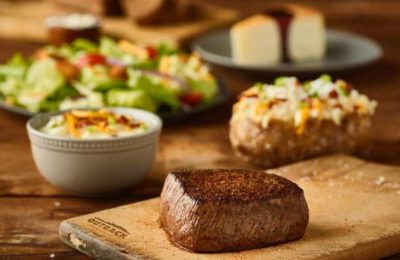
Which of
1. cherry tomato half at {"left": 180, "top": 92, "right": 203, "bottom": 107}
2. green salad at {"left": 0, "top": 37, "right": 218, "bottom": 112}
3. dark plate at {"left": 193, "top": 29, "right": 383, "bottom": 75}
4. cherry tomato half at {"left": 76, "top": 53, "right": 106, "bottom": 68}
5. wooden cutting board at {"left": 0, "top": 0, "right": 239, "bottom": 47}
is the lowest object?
wooden cutting board at {"left": 0, "top": 0, "right": 239, "bottom": 47}

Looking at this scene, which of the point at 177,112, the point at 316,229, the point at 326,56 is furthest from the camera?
the point at 326,56

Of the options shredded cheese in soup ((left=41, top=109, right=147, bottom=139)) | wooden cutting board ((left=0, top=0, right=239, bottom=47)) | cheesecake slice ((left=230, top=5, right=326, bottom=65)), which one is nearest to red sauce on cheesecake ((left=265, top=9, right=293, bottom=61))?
cheesecake slice ((left=230, top=5, right=326, bottom=65))

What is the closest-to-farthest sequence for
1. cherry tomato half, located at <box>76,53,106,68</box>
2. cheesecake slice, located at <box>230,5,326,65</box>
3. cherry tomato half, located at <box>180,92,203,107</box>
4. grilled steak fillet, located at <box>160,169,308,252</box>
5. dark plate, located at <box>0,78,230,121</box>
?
grilled steak fillet, located at <box>160,169,308,252</box> < dark plate, located at <box>0,78,230,121</box> < cherry tomato half, located at <box>180,92,203,107</box> < cherry tomato half, located at <box>76,53,106,68</box> < cheesecake slice, located at <box>230,5,326,65</box>

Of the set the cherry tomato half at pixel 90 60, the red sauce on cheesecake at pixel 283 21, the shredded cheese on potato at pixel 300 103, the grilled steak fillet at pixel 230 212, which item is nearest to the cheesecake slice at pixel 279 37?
the red sauce on cheesecake at pixel 283 21

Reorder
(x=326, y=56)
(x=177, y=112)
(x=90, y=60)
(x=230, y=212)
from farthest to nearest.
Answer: (x=326, y=56) < (x=90, y=60) < (x=177, y=112) < (x=230, y=212)

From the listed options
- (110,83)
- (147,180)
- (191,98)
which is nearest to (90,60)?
(110,83)

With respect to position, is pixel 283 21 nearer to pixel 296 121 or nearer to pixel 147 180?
pixel 296 121

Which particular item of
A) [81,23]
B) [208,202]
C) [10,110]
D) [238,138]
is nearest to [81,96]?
[10,110]

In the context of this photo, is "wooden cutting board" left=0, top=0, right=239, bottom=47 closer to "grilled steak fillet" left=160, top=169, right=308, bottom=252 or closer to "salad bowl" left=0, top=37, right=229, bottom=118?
"salad bowl" left=0, top=37, right=229, bottom=118
